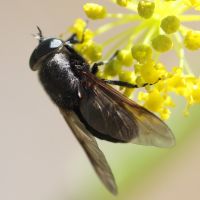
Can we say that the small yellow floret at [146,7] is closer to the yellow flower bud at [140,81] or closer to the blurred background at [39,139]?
the yellow flower bud at [140,81]

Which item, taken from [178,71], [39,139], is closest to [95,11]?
[178,71]

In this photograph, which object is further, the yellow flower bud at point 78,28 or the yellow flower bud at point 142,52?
the yellow flower bud at point 78,28

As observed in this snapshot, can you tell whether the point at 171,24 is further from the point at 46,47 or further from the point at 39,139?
the point at 39,139

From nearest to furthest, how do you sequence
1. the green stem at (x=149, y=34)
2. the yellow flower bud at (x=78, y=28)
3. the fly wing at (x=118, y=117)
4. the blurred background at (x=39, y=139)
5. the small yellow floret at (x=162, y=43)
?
1. the fly wing at (x=118, y=117)
2. the small yellow floret at (x=162, y=43)
3. the green stem at (x=149, y=34)
4. the yellow flower bud at (x=78, y=28)
5. the blurred background at (x=39, y=139)

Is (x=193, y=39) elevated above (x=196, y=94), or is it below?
above

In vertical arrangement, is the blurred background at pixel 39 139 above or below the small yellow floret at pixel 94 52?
below

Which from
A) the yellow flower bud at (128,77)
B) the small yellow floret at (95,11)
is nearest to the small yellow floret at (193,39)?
the yellow flower bud at (128,77)

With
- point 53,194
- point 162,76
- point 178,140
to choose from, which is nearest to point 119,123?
point 162,76
